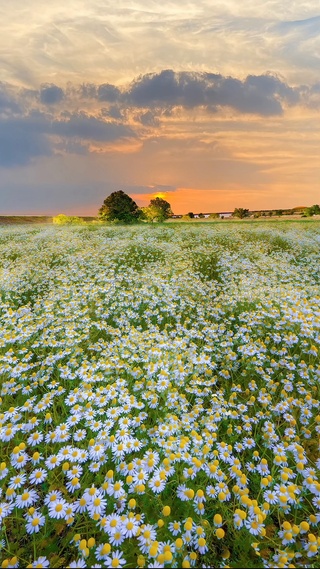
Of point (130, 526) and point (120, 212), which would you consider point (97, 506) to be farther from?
point (120, 212)

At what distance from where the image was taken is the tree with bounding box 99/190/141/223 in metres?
55.3

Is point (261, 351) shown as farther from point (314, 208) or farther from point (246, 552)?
point (314, 208)

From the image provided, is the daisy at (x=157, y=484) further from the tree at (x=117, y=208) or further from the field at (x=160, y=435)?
the tree at (x=117, y=208)

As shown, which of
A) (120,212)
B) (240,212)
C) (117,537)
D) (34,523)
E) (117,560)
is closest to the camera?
(117,560)

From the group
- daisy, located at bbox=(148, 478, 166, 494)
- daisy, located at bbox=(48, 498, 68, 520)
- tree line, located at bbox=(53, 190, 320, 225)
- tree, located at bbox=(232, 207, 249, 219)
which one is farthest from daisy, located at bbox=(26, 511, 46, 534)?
tree, located at bbox=(232, 207, 249, 219)

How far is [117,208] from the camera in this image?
56.0m

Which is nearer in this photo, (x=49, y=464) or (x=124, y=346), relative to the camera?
(x=49, y=464)

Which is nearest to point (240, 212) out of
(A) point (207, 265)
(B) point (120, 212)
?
(B) point (120, 212)

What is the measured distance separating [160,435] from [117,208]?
55.5 m

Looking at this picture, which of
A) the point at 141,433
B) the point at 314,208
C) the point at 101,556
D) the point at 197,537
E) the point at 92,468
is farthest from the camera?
the point at 314,208

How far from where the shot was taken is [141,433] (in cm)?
353

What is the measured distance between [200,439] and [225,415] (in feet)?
2.47

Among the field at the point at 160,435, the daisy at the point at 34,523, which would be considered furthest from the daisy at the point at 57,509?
the daisy at the point at 34,523

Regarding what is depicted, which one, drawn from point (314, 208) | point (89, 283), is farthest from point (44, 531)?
point (314, 208)
